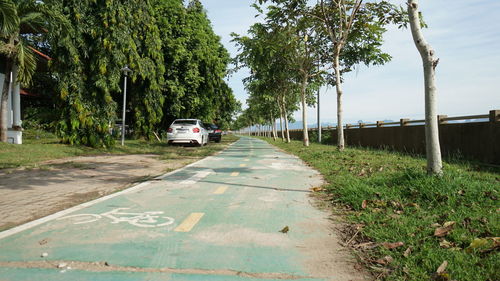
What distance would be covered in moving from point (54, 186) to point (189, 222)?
12.9 feet

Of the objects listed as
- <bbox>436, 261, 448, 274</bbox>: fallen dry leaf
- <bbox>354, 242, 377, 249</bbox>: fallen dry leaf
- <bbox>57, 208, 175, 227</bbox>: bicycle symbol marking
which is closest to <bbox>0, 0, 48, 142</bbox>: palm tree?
<bbox>57, 208, 175, 227</bbox>: bicycle symbol marking

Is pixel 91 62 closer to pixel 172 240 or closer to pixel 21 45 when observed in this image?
pixel 21 45

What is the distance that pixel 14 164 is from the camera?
9406 mm

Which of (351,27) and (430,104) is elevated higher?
(351,27)

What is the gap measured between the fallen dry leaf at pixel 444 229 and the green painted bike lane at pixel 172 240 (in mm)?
1310

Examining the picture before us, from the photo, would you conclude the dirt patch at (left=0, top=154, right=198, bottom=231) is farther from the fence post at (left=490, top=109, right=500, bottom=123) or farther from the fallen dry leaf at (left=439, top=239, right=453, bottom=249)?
the fence post at (left=490, top=109, right=500, bottom=123)

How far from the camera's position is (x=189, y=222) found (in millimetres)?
4102

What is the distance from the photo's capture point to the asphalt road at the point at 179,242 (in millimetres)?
2738

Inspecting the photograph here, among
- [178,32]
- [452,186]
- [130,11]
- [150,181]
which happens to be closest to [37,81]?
[178,32]

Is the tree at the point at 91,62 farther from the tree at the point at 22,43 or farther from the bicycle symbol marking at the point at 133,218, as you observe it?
the bicycle symbol marking at the point at 133,218

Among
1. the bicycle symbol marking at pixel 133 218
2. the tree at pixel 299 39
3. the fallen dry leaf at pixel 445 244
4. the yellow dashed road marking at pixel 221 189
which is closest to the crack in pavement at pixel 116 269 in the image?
the bicycle symbol marking at pixel 133 218

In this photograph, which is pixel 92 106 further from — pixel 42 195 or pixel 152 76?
pixel 42 195

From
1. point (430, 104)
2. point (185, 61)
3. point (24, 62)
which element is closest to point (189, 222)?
point (430, 104)

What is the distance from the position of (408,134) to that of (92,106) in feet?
45.6
